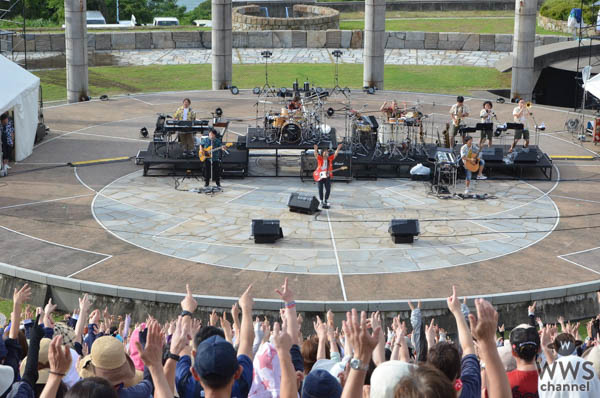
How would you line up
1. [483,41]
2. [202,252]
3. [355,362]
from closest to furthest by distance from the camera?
[355,362]
[202,252]
[483,41]

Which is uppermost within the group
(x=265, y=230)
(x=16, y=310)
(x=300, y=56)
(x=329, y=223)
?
(x=300, y=56)

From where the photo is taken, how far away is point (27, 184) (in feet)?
79.5

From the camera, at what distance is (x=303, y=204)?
71.5ft

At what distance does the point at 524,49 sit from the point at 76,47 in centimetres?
1897

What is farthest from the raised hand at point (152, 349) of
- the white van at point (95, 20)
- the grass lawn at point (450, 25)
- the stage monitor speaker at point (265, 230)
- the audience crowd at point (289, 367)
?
the white van at point (95, 20)

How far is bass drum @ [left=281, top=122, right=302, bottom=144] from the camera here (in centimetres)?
2530

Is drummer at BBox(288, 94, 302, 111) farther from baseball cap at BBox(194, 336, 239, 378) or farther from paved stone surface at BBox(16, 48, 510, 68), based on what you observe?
paved stone surface at BBox(16, 48, 510, 68)

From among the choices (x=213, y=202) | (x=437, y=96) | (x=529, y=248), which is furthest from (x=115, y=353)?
(x=437, y=96)

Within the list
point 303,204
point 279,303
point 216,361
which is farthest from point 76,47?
point 216,361

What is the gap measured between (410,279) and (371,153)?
8991 mm

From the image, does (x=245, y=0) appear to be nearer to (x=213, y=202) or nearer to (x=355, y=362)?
(x=213, y=202)

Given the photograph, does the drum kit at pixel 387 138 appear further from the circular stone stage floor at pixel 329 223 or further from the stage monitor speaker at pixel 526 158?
the stage monitor speaker at pixel 526 158

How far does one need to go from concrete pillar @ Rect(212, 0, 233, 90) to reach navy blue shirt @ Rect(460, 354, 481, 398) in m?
34.0

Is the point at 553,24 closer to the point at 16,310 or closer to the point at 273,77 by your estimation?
the point at 273,77
